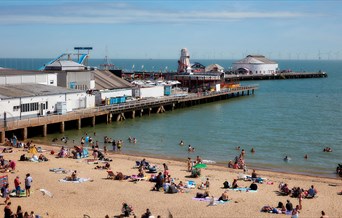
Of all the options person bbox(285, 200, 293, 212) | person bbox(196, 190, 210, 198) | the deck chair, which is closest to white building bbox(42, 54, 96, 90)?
the deck chair

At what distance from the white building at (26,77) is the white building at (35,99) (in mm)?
924

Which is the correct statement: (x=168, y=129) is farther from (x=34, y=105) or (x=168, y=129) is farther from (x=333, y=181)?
(x=333, y=181)

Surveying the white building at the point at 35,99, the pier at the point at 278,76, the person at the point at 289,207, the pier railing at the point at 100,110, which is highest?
the pier at the point at 278,76

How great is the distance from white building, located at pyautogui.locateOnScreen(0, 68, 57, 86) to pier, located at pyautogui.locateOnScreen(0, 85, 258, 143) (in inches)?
203

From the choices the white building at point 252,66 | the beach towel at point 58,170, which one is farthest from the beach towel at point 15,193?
the white building at point 252,66

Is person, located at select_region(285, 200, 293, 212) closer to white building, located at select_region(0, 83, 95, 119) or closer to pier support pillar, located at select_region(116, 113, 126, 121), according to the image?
white building, located at select_region(0, 83, 95, 119)

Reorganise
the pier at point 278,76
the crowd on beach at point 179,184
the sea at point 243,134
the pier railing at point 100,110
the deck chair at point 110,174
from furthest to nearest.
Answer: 1. the pier at point 278,76
2. the pier railing at point 100,110
3. the sea at point 243,134
4. the deck chair at point 110,174
5. the crowd on beach at point 179,184

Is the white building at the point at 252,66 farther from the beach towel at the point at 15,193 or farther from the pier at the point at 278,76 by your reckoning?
the beach towel at the point at 15,193

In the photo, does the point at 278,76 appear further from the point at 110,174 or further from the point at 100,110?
the point at 110,174

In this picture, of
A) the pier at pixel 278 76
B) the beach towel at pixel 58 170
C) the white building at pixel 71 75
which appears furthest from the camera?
the pier at pixel 278 76

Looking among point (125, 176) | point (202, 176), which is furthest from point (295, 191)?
point (125, 176)

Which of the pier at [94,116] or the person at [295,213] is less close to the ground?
the pier at [94,116]

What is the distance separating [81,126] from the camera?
46.8 m

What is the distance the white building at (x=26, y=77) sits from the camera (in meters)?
44.2
